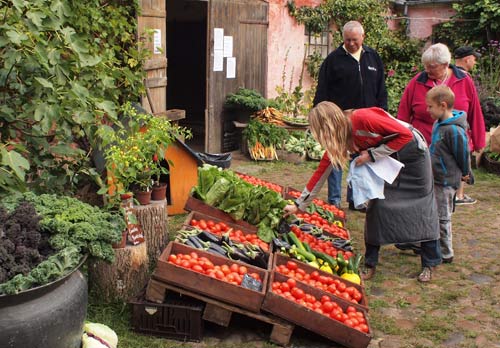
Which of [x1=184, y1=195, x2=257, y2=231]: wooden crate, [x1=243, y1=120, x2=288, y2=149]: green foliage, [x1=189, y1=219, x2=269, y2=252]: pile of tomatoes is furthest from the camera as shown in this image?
[x1=243, y1=120, x2=288, y2=149]: green foliage

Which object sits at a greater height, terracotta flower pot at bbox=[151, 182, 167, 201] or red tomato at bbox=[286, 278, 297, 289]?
terracotta flower pot at bbox=[151, 182, 167, 201]

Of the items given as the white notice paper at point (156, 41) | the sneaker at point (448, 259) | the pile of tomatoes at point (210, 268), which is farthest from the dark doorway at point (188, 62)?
the pile of tomatoes at point (210, 268)

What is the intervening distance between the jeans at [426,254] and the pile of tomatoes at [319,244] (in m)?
0.17

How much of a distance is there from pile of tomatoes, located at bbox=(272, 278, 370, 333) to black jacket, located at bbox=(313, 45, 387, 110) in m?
3.13

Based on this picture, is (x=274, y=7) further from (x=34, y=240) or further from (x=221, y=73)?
(x=34, y=240)

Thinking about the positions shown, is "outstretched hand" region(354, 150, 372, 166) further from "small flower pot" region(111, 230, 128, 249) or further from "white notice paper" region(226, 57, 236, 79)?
"white notice paper" region(226, 57, 236, 79)

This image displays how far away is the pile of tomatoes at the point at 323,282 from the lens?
4.46 m

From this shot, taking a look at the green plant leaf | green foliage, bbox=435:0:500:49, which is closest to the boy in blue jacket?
the green plant leaf

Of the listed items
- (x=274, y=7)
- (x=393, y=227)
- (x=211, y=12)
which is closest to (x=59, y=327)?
(x=393, y=227)

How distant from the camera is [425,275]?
17.6 ft

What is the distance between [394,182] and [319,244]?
95 centimetres

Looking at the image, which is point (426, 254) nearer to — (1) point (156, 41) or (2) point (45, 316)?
(2) point (45, 316)

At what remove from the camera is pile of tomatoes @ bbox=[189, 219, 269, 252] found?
17.1ft

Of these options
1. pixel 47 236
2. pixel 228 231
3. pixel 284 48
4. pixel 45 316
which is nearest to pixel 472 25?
pixel 284 48
